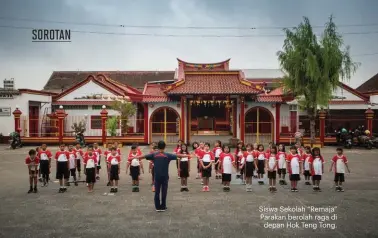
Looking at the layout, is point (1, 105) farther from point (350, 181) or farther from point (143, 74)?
point (350, 181)

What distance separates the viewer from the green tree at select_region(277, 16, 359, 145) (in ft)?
66.2

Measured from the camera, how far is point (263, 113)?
27.7m

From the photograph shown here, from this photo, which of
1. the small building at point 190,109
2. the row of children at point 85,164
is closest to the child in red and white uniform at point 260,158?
the row of children at point 85,164

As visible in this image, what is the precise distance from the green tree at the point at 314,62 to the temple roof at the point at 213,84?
260cm

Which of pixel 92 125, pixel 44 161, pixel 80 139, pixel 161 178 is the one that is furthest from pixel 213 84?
pixel 161 178

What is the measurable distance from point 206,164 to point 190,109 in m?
15.1

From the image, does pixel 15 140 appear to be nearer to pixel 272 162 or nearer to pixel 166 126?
pixel 166 126

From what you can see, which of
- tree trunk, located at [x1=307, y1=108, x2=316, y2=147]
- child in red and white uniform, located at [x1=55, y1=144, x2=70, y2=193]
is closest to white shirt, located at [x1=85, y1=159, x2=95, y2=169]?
child in red and white uniform, located at [x1=55, y1=144, x2=70, y2=193]

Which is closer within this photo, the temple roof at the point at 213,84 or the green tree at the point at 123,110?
the temple roof at the point at 213,84

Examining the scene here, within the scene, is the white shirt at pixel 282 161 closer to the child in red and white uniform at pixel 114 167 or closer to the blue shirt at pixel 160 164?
the blue shirt at pixel 160 164

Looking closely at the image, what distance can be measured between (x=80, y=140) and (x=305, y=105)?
14.4m

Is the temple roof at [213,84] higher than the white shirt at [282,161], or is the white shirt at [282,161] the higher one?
the temple roof at [213,84]

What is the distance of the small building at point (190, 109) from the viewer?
925 inches

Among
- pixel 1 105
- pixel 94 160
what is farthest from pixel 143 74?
pixel 94 160
